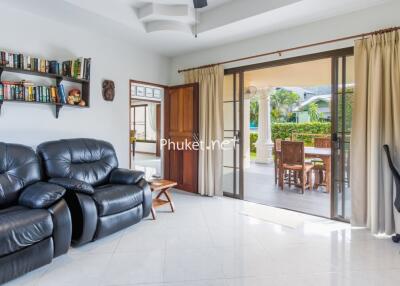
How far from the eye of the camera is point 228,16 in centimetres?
333

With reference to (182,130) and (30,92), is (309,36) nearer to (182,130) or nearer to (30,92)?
(182,130)

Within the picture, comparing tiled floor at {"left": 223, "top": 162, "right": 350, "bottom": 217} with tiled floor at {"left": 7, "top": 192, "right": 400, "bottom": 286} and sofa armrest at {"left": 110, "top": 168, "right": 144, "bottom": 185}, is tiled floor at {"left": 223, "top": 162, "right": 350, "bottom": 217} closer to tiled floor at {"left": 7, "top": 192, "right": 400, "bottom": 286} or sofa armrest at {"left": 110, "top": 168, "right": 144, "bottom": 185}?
tiled floor at {"left": 7, "top": 192, "right": 400, "bottom": 286}

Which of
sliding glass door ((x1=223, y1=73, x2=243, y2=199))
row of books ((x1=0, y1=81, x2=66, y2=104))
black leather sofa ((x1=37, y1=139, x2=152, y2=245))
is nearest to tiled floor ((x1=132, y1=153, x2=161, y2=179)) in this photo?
sliding glass door ((x1=223, y1=73, x2=243, y2=199))

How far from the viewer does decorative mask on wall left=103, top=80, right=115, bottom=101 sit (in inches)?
153

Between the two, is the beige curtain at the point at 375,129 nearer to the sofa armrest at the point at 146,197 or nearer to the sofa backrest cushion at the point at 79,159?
the sofa armrest at the point at 146,197

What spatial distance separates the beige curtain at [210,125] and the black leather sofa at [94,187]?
149 centimetres

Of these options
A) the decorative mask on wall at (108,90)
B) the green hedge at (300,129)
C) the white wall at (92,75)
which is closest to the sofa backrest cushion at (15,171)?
the white wall at (92,75)

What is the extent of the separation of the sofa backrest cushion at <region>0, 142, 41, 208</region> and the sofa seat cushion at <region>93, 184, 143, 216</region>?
65 centimetres

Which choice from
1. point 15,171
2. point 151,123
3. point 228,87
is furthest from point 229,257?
point 151,123

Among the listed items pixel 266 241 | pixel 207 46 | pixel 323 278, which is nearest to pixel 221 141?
pixel 207 46

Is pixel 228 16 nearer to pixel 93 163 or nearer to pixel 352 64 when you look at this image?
pixel 352 64

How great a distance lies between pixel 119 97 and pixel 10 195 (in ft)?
7.34

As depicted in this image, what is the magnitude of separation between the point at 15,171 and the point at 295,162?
4.18m

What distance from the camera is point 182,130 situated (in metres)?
4.66
